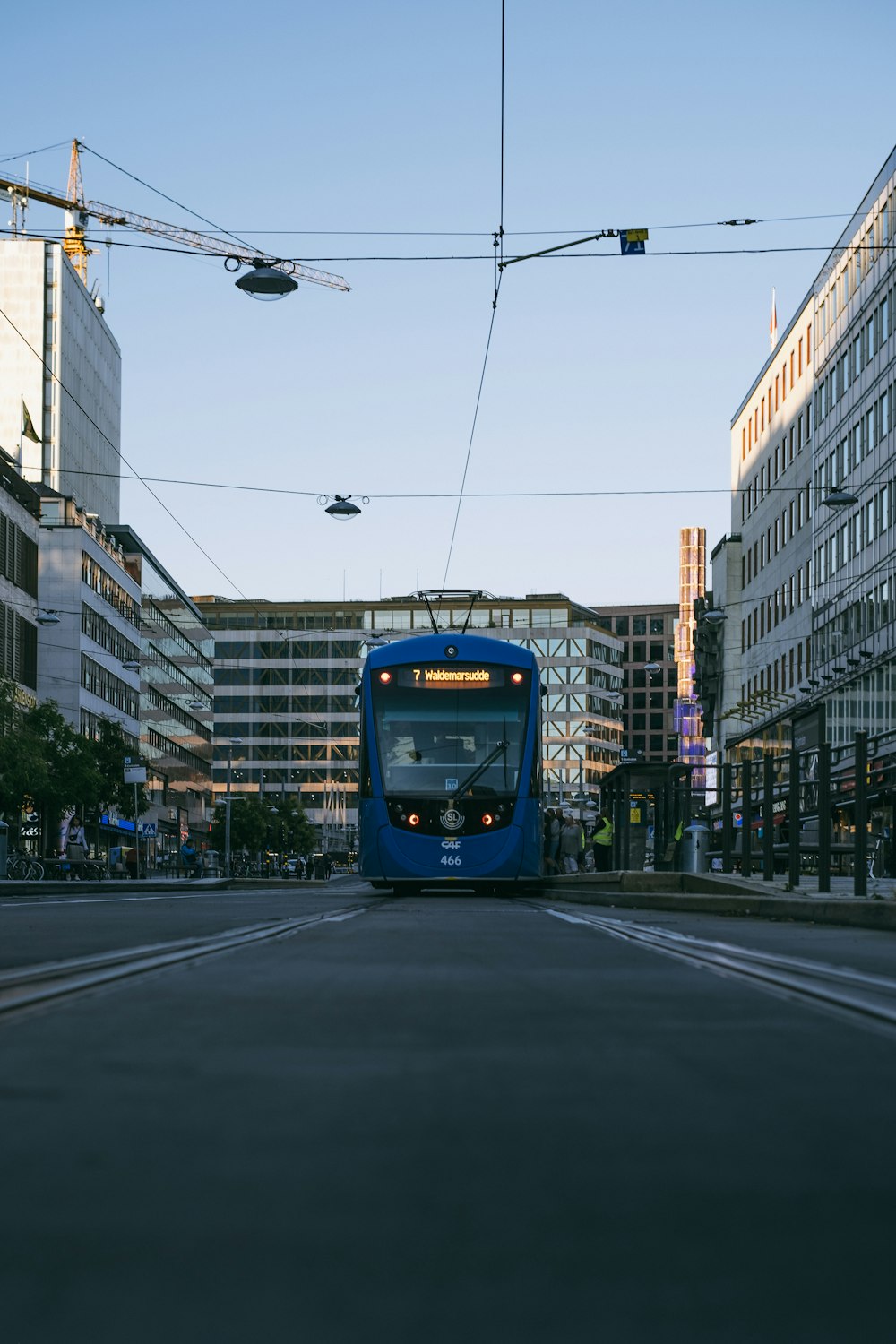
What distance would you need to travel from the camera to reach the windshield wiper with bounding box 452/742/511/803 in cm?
2472

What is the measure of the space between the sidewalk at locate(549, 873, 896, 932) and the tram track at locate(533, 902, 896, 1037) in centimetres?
432

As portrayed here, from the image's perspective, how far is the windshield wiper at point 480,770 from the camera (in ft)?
81.1

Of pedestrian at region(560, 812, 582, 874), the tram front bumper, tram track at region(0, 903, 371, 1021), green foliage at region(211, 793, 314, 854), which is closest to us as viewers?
tram track at region(0, 903, 371, 1021)

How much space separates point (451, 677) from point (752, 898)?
1087 centimetres

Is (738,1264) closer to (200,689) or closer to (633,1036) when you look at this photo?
(633,1036)

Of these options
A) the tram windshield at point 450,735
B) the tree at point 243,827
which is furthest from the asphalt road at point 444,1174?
the tree at point 243,827

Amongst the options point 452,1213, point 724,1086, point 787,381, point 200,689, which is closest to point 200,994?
point 724,1086

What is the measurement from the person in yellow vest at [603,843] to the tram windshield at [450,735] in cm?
488

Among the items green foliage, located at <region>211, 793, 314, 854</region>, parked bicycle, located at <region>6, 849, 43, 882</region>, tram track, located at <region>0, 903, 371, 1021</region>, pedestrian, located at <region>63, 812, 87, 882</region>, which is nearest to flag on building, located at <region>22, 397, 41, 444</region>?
green foliage, located at <region>211, 793, 314, 854</region>

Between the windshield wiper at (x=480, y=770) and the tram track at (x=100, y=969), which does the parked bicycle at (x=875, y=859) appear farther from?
the tram track at (x=100, y=969)

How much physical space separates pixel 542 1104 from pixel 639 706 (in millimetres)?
192380

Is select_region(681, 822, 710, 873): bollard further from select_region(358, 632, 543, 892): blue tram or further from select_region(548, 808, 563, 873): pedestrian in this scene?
select_region(548, 808, 563, 873): pedestrian

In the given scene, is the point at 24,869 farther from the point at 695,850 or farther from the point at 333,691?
the point at 333,691

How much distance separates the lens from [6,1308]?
63.6 inches
